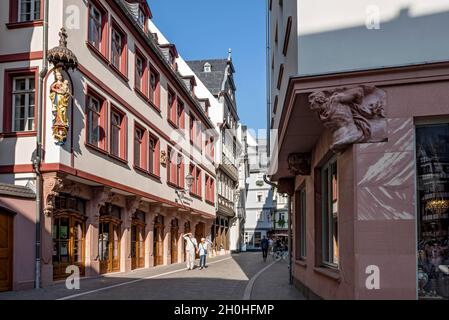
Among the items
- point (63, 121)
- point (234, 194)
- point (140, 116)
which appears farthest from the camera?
point (234, 194)

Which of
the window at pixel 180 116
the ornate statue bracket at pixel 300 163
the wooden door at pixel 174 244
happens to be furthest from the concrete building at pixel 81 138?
the ornate statue bracket at pixel 300 163

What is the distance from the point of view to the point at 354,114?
7.84 meters

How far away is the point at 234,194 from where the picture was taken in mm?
63875

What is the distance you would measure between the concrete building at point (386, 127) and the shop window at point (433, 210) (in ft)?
0.04

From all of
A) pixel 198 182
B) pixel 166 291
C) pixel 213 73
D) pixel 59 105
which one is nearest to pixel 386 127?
pixel 166 291

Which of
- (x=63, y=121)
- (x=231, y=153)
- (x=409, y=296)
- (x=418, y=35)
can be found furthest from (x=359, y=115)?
(x=231, y=153)

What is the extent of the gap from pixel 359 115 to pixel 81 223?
14.6m

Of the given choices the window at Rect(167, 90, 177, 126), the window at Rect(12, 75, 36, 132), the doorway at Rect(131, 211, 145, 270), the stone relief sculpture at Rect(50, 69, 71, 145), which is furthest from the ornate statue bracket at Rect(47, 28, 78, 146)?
the window at Rect(167, 90, 177, 126)

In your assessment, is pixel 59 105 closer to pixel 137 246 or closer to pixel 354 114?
pixel 137 246

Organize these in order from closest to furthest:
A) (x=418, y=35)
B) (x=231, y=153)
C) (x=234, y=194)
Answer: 1. (x=418, y=35)
2. (x=231, y=153)
3. (x=234, y=194)

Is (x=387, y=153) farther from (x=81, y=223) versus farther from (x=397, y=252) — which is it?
(x=81, y=223)

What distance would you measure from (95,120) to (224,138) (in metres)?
32.8

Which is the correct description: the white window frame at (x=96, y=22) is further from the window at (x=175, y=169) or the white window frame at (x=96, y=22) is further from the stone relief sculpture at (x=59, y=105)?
the window at (x=175, y=169)

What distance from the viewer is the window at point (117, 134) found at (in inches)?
908
